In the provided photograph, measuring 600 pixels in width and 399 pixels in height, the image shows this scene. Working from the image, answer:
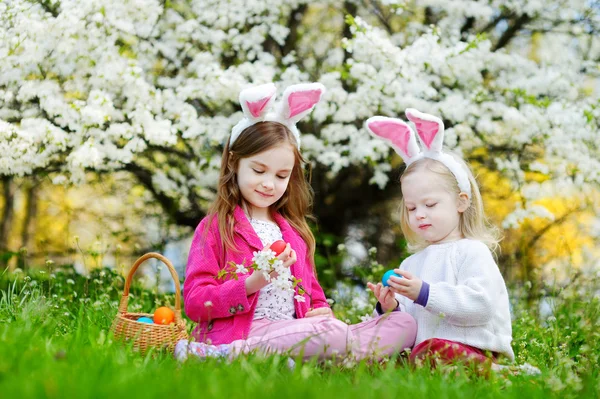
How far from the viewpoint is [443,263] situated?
3.22 meters

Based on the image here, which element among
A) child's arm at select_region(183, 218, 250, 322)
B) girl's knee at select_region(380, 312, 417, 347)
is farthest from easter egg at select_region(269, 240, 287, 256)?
girl's knee at select_region(380, 312, 417, 347)

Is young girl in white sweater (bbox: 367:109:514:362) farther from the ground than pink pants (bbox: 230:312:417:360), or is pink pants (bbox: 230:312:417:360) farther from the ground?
young girl in white sweater (bbox: 367:109:514:362)

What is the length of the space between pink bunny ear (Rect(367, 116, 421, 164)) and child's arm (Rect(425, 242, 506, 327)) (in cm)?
61

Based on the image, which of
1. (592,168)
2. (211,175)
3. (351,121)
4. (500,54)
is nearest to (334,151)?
(351,121)

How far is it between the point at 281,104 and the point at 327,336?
115 centimetres

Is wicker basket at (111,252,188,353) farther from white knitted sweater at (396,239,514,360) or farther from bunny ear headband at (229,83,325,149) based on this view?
white knitted sweater at (396,239,514,360)

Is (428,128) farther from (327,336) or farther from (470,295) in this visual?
(327,336)

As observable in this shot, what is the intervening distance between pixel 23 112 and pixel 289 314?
2.71m

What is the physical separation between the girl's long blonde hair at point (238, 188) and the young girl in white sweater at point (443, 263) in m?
0.44

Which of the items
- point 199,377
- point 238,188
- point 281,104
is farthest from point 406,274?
point 199,377

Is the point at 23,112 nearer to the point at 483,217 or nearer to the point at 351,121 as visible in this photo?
the point at 351,121

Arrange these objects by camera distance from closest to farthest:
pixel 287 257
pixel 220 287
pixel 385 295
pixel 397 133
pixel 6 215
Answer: pixel 287 257 → pixel 220 287 → pixel 385 295 → pixel 397 133 → pixel 6 215

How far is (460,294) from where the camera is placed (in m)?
3.00

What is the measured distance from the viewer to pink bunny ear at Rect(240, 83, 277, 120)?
3.33 metres
